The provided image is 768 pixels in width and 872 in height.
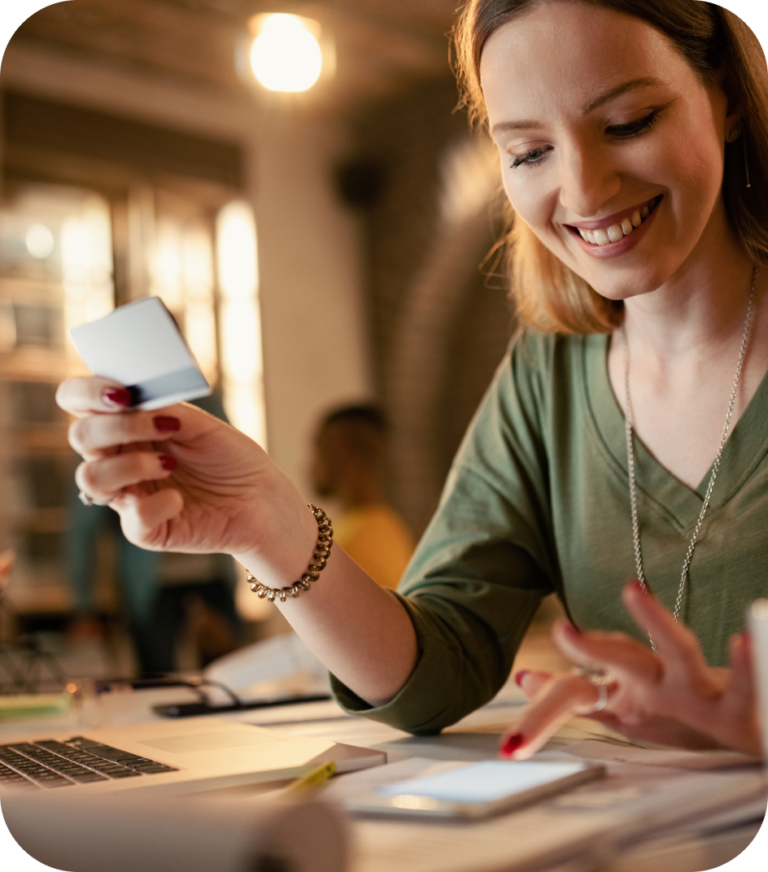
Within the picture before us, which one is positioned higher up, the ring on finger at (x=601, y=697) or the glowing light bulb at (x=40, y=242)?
the glowing light bulb at (x=40, y=242)

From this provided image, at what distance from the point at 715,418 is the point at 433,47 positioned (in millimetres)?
4250

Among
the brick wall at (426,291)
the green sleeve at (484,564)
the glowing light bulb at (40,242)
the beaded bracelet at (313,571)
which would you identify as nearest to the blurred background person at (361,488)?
the green sleeve at (484,564)

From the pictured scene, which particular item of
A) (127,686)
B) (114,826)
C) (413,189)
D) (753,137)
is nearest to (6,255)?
(413,189)

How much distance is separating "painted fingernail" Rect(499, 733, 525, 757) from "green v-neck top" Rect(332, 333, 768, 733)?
337 millimetres

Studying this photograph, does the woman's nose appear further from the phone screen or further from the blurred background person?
the blurred background person

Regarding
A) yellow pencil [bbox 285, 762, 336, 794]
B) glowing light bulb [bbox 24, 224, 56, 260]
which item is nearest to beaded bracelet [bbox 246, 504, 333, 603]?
yellow pencil [bbox 285, 762, 336, 794]

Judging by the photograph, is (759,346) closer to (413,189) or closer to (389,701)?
(389,701)

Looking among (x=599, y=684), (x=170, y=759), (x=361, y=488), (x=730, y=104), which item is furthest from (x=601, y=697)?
(x=361, y=488)

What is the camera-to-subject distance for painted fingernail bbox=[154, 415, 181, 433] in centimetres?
72

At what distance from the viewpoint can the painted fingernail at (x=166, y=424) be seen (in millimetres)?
723

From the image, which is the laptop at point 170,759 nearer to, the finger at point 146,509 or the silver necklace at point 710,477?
the finger at point 146,509

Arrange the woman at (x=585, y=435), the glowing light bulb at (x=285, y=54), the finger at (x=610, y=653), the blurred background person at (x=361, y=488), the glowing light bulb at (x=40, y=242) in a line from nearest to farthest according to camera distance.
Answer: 1. the finger at (x=610, y=653)
2. the woman at (x=585, y=435)
3. the blurred background person at (x=361, y=488)
4. the glowing light bulb at (x=285, y=54)
5. the glowing light bulb at (x=40, y=242)

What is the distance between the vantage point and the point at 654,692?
0.59 meters

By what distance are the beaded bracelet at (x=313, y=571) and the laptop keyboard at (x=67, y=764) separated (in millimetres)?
184
